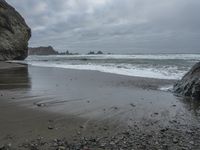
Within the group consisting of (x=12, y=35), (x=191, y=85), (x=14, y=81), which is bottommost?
(x=14, y=81)

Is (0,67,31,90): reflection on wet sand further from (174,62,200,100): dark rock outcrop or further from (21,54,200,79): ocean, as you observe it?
(21,54,200,79): ocean

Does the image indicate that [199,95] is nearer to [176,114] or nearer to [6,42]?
[176,114]

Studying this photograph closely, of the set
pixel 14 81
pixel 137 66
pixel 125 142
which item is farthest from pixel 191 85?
pixel 137 66

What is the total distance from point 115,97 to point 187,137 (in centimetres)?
431

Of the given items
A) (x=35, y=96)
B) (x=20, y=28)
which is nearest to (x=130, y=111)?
(x=35, y=96)

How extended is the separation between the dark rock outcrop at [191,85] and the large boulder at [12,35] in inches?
1138

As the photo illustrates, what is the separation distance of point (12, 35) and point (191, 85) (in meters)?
32.7

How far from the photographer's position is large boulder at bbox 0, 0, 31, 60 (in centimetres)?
3594

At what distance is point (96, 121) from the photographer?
620cm

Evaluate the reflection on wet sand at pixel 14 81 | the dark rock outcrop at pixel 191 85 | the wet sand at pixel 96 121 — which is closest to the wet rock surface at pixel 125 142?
the wet sand at pixel 96 121

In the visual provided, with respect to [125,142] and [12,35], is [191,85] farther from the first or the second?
[12,35]

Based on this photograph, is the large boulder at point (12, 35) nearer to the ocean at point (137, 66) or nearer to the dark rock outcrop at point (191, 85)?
the ocean at point (137, 66)

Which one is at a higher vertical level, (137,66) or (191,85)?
(191,85)

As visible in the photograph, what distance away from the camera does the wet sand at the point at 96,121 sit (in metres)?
4.80
